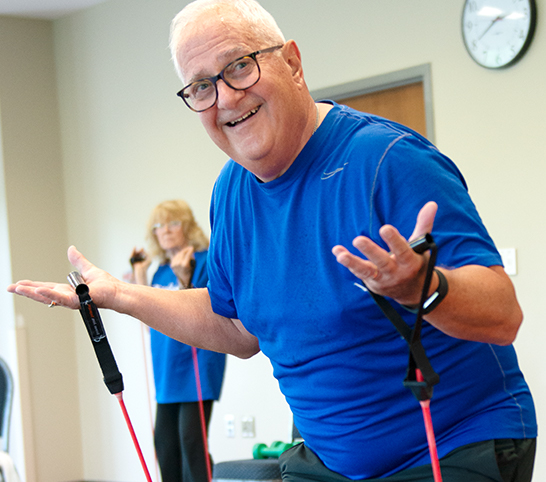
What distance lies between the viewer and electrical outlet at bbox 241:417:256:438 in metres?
4.29

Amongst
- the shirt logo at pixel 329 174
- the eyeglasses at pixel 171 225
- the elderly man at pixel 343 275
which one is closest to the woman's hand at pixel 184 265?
the eyeglasses at pixel 171 225

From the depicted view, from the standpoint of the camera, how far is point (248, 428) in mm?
4309

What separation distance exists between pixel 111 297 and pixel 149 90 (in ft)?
12.6

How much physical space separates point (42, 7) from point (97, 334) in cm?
462

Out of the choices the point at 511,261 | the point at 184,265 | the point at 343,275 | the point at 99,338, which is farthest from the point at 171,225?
→ the point at 343,275

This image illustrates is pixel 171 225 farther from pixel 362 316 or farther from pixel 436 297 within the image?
pixel 436 297

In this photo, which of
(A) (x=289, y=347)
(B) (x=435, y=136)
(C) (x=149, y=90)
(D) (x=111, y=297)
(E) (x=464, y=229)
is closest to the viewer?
(E) (x=464, y=229)

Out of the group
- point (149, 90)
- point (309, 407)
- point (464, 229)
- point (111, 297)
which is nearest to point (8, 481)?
point (111, 297)

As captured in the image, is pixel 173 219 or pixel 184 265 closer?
pixel 184 265

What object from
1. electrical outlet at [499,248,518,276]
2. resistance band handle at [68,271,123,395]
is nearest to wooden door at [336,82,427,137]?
electrical outlet at [499,248,518,276]

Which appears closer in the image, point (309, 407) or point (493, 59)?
point (309, 407)

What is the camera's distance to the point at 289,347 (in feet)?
3.67

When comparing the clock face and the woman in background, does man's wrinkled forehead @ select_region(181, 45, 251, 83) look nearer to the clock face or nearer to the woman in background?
the woman in background

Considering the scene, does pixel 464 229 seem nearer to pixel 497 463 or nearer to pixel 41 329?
pixel 497 463
